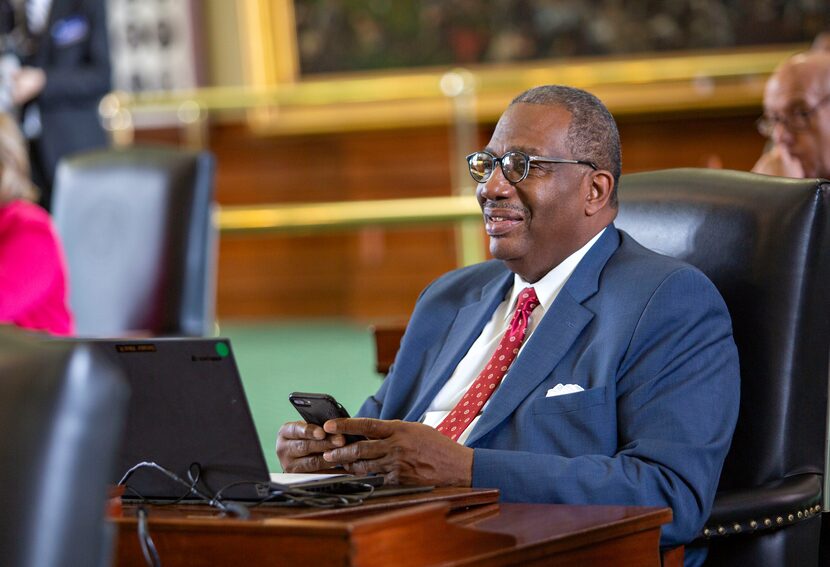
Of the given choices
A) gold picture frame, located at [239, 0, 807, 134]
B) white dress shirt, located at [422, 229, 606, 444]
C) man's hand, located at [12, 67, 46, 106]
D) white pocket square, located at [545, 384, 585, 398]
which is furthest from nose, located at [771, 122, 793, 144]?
gold picture frame, located at [239, 0, 807, 134]

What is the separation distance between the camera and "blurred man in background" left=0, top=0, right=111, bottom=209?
6.45 meters

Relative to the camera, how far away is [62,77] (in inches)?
253

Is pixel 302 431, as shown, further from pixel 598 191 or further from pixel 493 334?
pixel 598 191

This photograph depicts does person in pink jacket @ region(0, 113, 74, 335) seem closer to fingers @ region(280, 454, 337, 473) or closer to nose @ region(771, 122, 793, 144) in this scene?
fingers @ region(280, 454, 337, 473)

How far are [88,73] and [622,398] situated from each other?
453cm

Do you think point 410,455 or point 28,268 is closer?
point 410,455

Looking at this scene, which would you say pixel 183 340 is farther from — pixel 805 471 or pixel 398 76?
pixel 398 76

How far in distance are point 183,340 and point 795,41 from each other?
7858mm

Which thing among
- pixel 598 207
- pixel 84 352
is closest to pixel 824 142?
pixel 598 207

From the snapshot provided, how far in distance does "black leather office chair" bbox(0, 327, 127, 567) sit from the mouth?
1.63m

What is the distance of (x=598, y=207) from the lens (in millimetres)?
2766

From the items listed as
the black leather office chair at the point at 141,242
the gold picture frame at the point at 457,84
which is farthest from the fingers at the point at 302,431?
the gold picture frame at the point at 457,84

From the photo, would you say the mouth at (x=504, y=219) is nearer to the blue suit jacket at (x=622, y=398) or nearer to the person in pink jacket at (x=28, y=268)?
the blue suit jacket at (x=622, y=398)

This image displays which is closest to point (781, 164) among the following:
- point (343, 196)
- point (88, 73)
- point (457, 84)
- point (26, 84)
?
point (88, 73)
